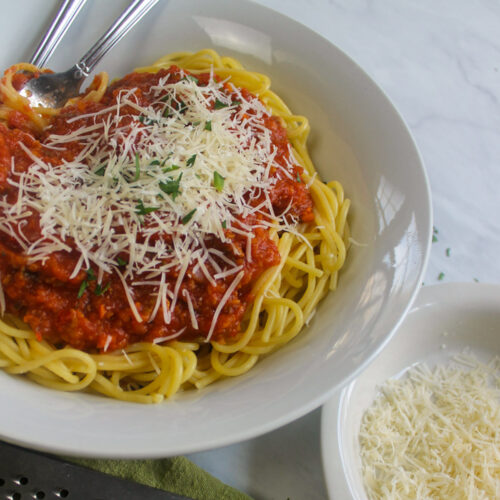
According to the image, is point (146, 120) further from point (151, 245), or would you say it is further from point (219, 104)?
point (151, 245)

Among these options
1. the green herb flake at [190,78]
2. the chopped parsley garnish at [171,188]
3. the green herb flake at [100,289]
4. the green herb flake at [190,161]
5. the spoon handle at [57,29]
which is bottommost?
the green herb flake at [100,289]

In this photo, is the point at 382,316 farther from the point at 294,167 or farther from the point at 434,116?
the point at 434,116

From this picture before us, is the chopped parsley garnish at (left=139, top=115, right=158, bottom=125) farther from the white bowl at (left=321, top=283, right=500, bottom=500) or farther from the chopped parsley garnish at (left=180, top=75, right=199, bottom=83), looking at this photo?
the white bowl at (left=321, top=283, right=500, bottom=500)

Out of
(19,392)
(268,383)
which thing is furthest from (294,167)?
(19,392)

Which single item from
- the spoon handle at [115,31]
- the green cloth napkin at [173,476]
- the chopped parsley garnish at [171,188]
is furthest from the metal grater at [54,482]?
the spoon handle at [115,31]

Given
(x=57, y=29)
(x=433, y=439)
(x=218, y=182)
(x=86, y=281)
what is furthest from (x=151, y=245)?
(x=433, y=439)

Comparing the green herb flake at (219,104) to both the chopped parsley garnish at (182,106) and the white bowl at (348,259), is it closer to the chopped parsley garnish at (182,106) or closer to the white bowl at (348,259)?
the chopped parsley garnish at (182,106)
